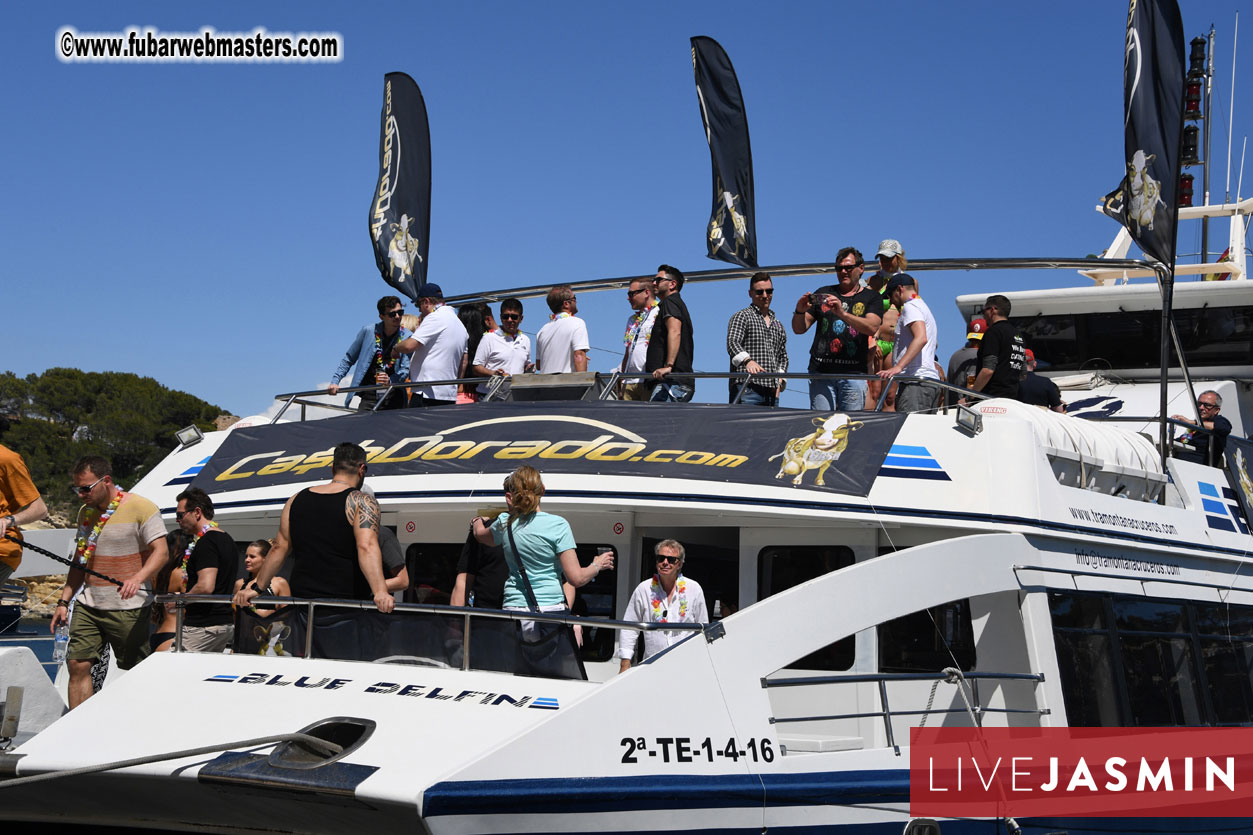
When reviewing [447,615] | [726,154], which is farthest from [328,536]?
[726,154]

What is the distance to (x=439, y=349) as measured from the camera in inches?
399

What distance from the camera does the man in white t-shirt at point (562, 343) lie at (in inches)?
386

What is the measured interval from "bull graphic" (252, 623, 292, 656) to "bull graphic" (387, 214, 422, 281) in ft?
23.4

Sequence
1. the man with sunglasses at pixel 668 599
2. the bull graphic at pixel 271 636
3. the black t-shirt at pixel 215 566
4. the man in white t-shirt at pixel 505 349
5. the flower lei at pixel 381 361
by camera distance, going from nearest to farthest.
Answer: the bull graphic at pixel 271 636, the man with sunglasses at pixel 668 599, the black t-shirt at pixel 215 566, the man in white t-shirt at pixel 505 349, the flower lei at pixel 381 361

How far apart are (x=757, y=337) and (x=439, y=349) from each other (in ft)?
8.50

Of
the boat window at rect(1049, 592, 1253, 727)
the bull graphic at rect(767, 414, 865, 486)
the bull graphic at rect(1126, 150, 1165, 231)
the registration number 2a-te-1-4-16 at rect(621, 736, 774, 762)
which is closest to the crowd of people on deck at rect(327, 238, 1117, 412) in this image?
the bull graphic at rect(767, 414, 865, 486)

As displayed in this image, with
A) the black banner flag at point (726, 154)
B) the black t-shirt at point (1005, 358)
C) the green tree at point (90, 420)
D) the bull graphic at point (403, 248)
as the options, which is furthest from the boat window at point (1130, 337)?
the green tree at point (90, 420)

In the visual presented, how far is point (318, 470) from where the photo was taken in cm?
827

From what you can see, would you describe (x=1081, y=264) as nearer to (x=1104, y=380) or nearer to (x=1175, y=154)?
(x=1175, y=154)

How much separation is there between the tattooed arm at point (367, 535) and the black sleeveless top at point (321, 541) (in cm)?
5

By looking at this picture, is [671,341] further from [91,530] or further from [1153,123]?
[1153,123]

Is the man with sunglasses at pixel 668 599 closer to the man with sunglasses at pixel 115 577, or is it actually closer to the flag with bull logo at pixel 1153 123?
the man with sunglasses at pixel 115 577

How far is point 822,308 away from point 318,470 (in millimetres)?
3893

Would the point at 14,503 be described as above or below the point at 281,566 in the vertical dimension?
above
